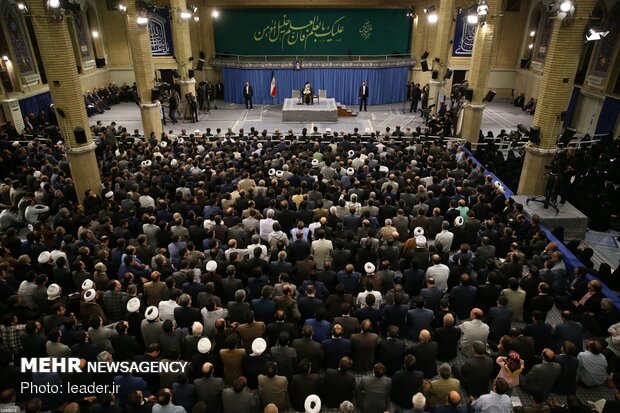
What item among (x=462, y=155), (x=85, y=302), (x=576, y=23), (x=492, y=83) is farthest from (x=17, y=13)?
(x=492, y=83)

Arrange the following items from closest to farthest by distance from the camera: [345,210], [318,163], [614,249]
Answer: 1. [345,210]
2. [614,249]
3. [318,163]

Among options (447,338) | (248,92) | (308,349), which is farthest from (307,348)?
(248,92)

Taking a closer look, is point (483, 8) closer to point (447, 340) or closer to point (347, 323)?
point (447, 340)

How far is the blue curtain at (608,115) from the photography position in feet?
51.3

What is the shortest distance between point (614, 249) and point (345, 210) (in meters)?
5.96

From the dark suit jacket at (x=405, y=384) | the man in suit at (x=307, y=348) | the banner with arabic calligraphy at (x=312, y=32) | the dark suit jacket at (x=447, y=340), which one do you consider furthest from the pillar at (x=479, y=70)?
the man in suit at (x=307, y=348)

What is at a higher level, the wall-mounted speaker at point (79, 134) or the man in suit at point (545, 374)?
the wall-mounted speaker at point (79, 134)

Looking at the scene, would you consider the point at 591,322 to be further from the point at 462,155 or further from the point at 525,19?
the point at 525,19

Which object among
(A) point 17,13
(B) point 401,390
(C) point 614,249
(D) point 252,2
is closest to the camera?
(B) point 401,390

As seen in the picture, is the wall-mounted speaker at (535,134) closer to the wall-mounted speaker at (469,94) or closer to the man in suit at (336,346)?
the wall-mounted speaker at (469,94)

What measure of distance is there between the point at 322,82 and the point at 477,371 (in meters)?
19.3

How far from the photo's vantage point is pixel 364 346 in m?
5.20

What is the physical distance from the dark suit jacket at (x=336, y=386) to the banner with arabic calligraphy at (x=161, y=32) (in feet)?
70.4

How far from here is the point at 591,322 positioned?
5.93m
